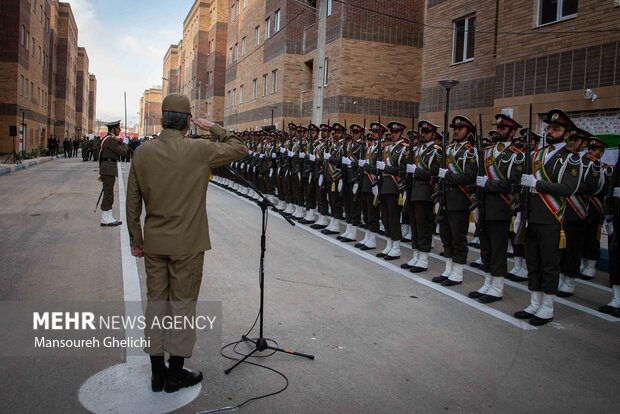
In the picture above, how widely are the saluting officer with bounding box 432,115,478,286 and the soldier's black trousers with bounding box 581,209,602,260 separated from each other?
6.39 feet

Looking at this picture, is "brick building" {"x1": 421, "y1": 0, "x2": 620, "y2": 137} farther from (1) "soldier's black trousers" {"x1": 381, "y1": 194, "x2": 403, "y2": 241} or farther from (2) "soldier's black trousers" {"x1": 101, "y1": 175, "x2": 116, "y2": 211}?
(2) "soldier's black trousers" {"x1": 101, "y1": 175, "x2": 116, "y2": 211}

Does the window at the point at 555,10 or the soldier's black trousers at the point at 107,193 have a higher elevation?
the window at the point at 555,10

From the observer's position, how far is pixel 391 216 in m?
8.91

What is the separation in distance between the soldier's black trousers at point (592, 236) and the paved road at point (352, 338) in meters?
0.39

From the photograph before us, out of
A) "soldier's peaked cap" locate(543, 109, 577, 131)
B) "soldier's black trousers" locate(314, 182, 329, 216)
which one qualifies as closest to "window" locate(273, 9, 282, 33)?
"soldier's black trousers" locate(314, 182, 329, 216)

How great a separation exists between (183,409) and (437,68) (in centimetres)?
1657

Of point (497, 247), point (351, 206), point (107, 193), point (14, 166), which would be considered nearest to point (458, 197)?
point (497, 247)

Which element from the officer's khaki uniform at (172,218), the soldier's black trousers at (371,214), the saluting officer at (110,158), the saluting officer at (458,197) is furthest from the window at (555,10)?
the officer's khaki uniform at (172,218)

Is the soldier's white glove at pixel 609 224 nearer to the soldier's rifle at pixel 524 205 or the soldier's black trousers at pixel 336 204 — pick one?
the soldier's rifle at pixel 524 205

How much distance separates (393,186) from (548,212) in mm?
3349

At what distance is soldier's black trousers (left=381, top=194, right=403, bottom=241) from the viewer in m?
8.82

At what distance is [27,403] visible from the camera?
139 inches

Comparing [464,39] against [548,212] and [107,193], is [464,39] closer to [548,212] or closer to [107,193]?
[107,193]

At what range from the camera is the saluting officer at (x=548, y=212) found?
5688mm
